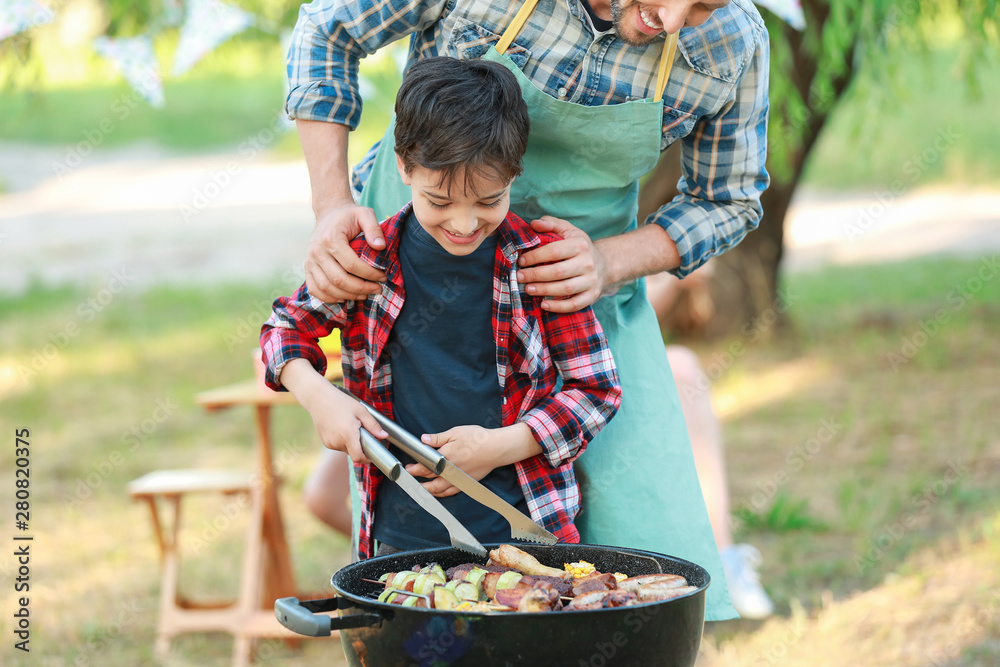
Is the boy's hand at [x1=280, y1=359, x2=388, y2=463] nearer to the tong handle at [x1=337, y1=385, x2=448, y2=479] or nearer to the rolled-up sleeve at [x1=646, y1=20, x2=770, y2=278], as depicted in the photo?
the tong handle at [x1=337, y1=385, x2=448, y2=479]

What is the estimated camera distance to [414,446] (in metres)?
1.44

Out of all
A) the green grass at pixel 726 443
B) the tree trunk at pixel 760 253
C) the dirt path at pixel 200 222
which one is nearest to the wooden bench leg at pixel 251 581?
the green grass at pixel 726 443

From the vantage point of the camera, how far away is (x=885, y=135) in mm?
13172

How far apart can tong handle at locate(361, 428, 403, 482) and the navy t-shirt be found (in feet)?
0.54

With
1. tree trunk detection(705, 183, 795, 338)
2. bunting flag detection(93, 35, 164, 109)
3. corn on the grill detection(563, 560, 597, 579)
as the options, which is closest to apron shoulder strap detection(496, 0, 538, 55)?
corn on the grill detection(563, 560, 597, 579)

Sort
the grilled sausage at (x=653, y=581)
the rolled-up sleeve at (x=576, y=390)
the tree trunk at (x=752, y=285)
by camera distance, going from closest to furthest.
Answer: the grilled sausage at (x=653, y=581) < the rolled-up sleeve at (x=576, y=390) < the tree trunk at (x=752, y=285)

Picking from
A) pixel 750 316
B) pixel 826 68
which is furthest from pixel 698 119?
pixel 750 316

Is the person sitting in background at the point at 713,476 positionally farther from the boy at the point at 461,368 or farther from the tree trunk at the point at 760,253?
the tree trunk at the point at 760,253

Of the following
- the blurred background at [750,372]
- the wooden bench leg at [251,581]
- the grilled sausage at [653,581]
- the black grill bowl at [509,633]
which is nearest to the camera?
the black grill bowl at [509,633]

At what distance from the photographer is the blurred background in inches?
126

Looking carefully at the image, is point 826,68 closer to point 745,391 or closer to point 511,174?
point 745,391

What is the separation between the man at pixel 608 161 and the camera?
159 centimetres

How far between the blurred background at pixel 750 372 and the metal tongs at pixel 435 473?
162cm

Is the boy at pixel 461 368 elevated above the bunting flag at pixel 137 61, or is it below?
below
